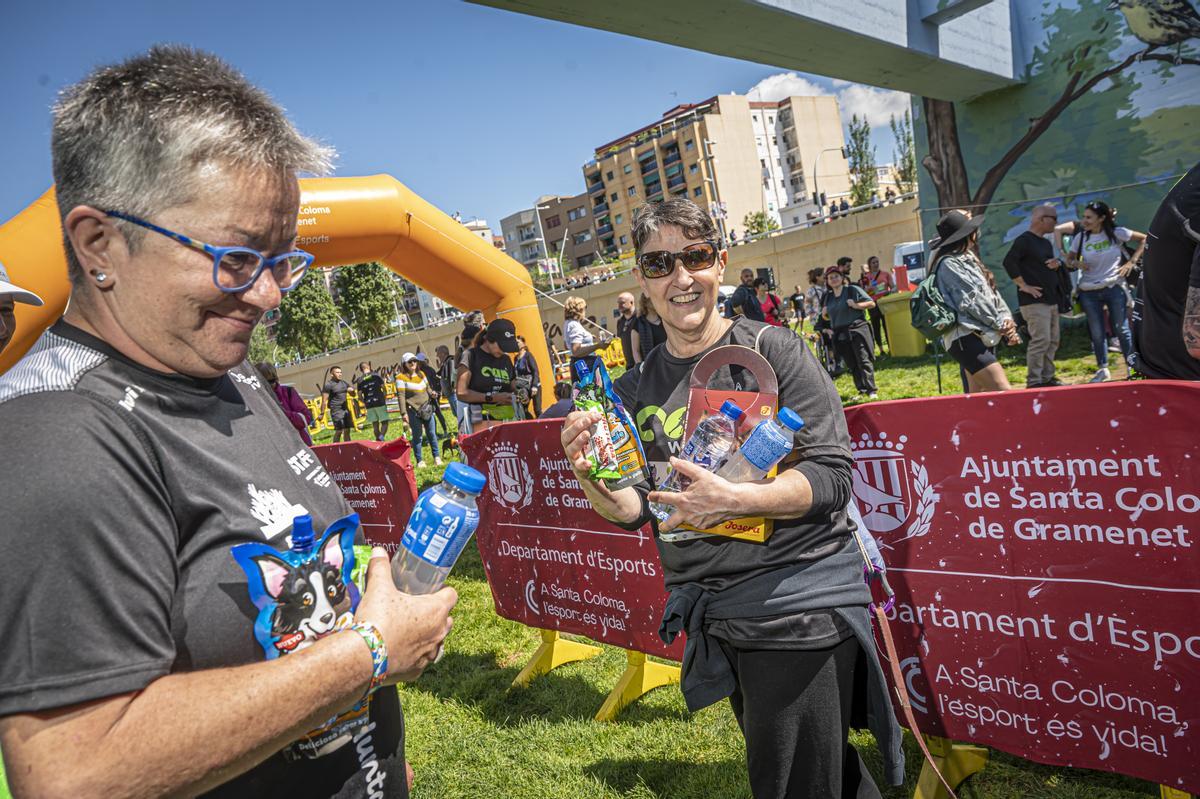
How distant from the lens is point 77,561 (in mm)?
887

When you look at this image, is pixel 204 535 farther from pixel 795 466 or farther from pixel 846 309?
pixel 846 309

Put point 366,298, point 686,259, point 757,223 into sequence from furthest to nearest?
point 757,223, point 366,298, point 686,259

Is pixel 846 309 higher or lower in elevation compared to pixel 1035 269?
lower

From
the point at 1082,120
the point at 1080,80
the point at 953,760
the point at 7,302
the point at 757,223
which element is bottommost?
the point at 953,760

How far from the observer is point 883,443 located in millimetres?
2621

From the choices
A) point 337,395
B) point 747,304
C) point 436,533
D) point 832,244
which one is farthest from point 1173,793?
point 832,244

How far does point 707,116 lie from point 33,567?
94.8 metres

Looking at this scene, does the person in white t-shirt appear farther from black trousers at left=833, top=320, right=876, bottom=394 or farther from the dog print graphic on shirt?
the dog print graphic on shirt

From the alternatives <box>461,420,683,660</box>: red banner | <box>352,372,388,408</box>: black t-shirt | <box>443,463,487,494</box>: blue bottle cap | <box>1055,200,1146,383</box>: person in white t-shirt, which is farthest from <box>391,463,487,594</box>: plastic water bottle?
<box>352,372,388,408</box>: black t-shirt

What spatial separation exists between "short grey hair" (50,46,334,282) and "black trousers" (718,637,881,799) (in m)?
1.76

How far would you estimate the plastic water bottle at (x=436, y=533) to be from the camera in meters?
1.30

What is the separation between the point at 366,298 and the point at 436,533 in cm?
6076

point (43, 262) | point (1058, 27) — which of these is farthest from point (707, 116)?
point (43, 262)

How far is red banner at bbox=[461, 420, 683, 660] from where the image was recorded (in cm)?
370
